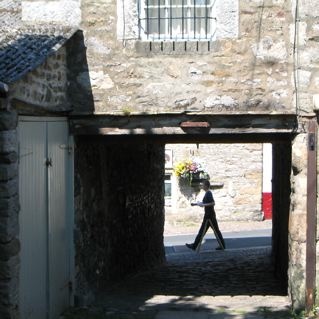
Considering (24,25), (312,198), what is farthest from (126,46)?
(312,198)

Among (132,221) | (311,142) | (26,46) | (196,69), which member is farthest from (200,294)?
(26,46)

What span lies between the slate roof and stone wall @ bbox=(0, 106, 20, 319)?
40 cm

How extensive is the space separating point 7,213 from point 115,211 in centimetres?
422

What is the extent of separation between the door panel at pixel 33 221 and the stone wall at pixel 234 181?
16.2m

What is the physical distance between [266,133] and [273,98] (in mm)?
444

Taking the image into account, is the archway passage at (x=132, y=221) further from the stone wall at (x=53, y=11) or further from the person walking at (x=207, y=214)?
the stone wall at (x=53, y=11)

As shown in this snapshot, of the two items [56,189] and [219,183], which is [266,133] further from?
[219,183]

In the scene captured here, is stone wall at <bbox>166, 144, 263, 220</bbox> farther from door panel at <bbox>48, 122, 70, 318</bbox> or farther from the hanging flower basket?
door panel at <bbox>48, 122, 70, 318</bbox>

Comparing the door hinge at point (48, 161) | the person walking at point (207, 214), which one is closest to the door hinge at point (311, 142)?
the door hinge at point (48, 161)

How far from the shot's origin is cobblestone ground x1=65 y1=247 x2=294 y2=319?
7.48 m

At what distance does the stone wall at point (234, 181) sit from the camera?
22.4 meters

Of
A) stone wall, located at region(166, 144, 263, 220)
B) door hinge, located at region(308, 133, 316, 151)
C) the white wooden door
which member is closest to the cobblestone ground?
the white wooden door

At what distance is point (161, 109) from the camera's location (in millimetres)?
7195

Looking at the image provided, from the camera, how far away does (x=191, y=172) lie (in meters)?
22.2
